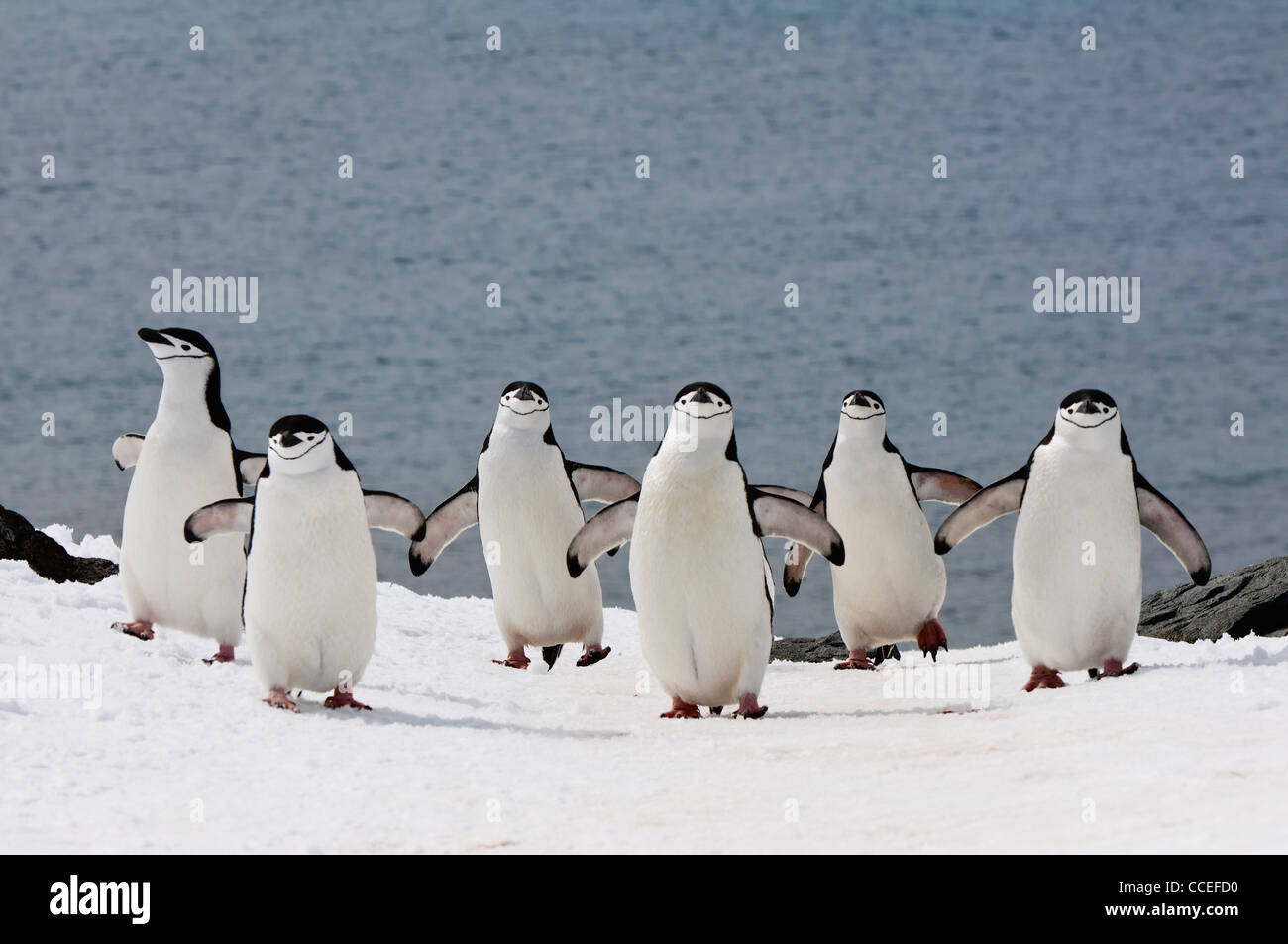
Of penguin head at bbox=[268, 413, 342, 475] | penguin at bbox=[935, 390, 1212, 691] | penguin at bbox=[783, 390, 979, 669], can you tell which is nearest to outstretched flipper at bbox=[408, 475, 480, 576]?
penguin at bbox=[783, 390, 979, 669]

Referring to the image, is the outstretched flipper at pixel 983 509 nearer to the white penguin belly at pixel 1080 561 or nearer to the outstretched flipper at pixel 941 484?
the white penguin belly at pixel 1080 561

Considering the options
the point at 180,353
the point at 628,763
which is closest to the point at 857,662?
the point at 628,763

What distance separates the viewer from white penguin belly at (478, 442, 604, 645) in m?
8.30

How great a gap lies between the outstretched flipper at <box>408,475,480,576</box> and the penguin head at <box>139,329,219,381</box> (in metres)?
1.64

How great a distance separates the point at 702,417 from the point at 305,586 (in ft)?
6.22

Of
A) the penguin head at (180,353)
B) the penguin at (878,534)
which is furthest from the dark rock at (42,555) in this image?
the penguin at (878,534)

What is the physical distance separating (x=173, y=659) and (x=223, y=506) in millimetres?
867

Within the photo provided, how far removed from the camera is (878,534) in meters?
8.37

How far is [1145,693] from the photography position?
6.07 meters

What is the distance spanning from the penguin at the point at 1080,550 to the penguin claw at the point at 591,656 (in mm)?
2714
